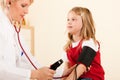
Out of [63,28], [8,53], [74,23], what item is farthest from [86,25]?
[63,28]

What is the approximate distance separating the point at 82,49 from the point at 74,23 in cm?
26

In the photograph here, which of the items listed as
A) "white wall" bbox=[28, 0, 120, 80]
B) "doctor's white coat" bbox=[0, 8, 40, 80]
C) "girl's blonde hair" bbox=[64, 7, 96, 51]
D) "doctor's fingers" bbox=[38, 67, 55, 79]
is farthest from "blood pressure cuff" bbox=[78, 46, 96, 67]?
"white wall" bbox=[28, 0, 120, 80]

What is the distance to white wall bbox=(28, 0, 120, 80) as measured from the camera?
7.97ft

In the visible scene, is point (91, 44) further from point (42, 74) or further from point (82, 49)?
point (42, 74)

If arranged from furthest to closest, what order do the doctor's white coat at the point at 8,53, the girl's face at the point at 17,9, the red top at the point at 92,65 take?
the red top at the point at 92,65 → the girl's face at the point at 17,9 → the doctor's white coat at the point at 8,53

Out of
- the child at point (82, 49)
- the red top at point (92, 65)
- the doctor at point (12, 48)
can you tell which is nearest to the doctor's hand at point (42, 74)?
the doctor at point (12, 48)

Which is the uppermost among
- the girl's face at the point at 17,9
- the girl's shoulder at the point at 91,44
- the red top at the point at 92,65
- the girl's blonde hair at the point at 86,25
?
the girl's face at the point at 17,9

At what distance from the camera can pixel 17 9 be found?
1434 mm

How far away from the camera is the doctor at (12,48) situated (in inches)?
49.1

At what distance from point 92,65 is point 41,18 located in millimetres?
1501

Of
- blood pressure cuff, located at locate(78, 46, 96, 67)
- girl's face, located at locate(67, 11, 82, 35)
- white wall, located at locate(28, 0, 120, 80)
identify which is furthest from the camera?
white wall, located at locate(28, 0, 120, 80)

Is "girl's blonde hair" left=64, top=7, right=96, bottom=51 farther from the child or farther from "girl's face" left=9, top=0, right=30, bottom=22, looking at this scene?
"girl's face" left=9, top=0, right=30, bottom=22

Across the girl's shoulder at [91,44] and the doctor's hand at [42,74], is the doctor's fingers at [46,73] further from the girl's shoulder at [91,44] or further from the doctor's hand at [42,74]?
the girl's shoulder at [91,44]

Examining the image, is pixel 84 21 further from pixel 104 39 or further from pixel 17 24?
pixel 104 39
